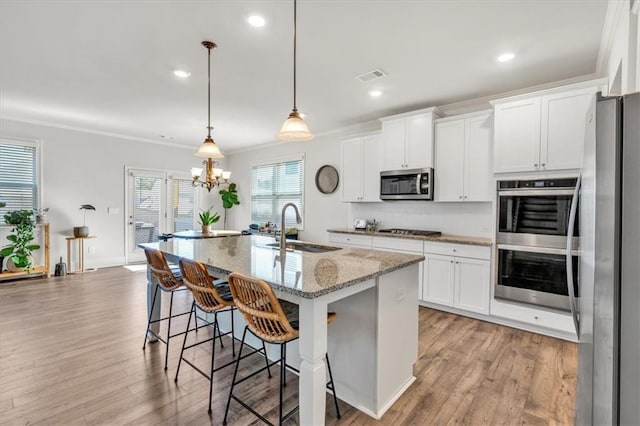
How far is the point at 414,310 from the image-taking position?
226 centimetres

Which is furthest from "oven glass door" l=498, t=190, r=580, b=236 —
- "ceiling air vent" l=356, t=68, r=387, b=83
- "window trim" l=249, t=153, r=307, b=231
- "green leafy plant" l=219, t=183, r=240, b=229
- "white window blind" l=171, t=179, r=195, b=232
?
"white window blind" l=171, t=179, r=195, b=232

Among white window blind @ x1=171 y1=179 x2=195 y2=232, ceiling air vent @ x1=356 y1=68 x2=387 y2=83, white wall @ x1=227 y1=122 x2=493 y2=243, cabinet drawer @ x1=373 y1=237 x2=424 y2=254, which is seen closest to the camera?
ceiling air vent @ x1=356 y1=68 x2=387 y2=83

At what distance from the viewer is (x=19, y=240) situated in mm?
5023

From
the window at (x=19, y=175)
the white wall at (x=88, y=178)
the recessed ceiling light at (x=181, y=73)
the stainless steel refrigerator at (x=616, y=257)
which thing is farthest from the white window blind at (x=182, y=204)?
the stainless steel refrigerator at (x=616, y=257)

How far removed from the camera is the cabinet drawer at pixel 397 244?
3947 mm

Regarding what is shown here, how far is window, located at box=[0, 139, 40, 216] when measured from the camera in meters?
5.20

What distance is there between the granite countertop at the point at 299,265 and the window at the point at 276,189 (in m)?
3.76

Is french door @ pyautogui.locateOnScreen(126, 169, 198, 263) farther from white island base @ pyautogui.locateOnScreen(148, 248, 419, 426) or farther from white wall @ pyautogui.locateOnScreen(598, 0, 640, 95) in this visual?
white wall @ pyautogui.locateOnScreen(598, 0, 640, 95)

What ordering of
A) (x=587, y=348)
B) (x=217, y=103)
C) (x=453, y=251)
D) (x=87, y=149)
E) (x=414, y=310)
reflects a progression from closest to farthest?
(x=587, y=348) < (x=414, y=310) < (x=453, y=251) < (x=217, y=103) < (x=87, y=149)

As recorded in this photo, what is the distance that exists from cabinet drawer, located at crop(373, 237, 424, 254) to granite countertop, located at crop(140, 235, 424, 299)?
1653 millimetres

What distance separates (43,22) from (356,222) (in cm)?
412

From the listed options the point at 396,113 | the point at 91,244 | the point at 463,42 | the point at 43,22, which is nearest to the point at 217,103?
the point at 43,22

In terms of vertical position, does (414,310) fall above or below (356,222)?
below

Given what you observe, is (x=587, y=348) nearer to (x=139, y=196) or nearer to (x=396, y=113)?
(x=396, y=113)
